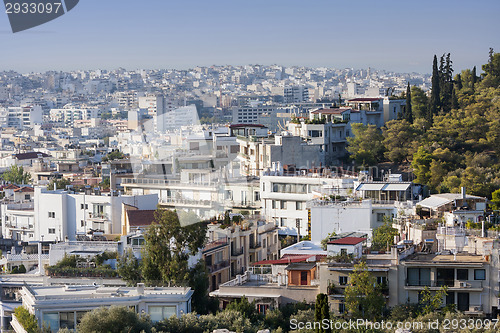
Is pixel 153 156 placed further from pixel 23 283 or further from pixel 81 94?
pixel 81 94

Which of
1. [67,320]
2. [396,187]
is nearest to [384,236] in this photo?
[396,187]

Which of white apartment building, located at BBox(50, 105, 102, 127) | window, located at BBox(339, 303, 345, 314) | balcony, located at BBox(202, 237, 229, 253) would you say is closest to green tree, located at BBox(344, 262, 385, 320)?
window, located at BBox(339, 303, 345, 314)

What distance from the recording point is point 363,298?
852 cm

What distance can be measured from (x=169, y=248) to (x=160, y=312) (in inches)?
52.8

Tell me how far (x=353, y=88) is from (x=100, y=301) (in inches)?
2492

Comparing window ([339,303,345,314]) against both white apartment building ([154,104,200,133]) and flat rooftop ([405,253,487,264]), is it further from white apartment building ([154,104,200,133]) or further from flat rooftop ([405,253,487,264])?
white apartment building ([154,104,200,133])

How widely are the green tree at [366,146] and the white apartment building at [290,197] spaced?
415 centimetres

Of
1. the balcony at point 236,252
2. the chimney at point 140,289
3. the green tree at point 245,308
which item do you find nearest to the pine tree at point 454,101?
the balcony at point 236,252

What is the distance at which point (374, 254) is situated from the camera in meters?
9.31

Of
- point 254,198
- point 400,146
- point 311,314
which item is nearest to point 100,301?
point 311,314

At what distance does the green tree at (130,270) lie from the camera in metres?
9.73

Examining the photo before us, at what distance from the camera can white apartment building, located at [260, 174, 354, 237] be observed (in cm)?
1491

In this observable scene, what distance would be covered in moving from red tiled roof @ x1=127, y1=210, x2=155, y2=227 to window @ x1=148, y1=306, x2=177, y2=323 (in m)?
4.08

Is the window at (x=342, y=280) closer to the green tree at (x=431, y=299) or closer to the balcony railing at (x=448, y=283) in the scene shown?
the balcony railing at (x=448, y=283)
